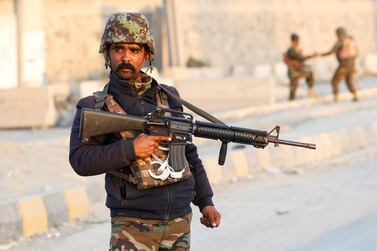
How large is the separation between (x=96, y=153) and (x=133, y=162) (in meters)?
0.15

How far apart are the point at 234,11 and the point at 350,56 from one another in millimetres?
12322

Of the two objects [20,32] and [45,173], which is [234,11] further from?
[45,173]

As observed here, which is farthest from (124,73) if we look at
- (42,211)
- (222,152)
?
(42,211)

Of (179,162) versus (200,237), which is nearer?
(179,162)

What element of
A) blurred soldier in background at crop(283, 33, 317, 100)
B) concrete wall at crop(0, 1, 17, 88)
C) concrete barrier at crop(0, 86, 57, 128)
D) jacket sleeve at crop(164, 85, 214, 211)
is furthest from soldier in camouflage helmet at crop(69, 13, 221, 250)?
concrete wall at crop(0, 1, 17, 88)

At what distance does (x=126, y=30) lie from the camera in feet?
12.9

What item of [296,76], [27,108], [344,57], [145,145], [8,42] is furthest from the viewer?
[8,42]

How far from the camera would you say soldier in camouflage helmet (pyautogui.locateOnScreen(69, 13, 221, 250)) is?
12.7 ft

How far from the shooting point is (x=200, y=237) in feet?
24.4

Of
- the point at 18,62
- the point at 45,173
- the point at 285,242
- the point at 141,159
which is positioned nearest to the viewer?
the point at 141,159

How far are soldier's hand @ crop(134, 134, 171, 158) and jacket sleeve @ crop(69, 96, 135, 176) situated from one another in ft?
0.07

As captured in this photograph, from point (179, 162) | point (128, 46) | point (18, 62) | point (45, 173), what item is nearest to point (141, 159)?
point (179, 162)

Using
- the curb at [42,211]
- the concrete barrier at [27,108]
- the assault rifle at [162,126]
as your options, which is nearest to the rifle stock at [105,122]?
the assault rifle at [162,126]

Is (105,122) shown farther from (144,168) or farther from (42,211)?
(42,211)
